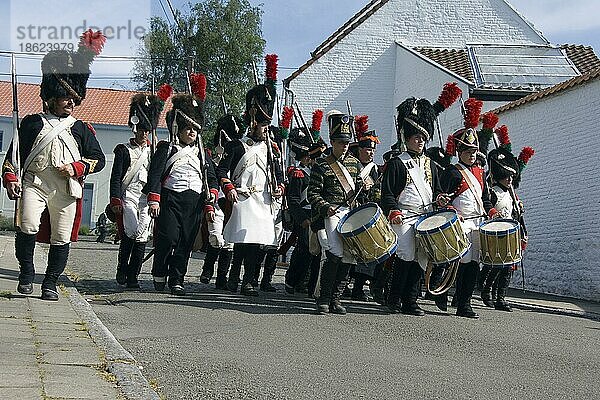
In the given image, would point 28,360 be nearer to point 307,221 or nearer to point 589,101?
point 307,221

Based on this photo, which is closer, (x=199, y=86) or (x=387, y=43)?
(x=199, y=86)

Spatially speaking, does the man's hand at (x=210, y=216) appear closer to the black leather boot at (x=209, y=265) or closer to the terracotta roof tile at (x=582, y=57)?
the black leather boot at (x=209, y=265)

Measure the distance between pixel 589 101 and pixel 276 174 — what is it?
25.8ft

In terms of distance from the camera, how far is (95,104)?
5997 cm

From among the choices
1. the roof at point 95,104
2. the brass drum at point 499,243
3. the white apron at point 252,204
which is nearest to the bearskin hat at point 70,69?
the white apron at point 252,204

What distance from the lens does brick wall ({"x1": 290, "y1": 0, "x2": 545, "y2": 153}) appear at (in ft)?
108

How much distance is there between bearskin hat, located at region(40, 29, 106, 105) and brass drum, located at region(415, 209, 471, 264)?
11.9 feet

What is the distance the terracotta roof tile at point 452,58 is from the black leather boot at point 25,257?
19076 mm

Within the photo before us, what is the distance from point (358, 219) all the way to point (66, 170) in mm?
2833

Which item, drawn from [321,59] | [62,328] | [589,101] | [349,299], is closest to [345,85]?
[321,59]

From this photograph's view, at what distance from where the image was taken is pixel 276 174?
11.5 metres

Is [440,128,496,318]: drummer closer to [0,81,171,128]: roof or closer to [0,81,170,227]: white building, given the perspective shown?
[0,81,171,128]: roof

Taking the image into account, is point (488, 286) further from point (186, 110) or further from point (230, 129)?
point (186, 110)

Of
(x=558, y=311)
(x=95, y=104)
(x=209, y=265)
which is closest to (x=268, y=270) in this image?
(x=209, y=265)
